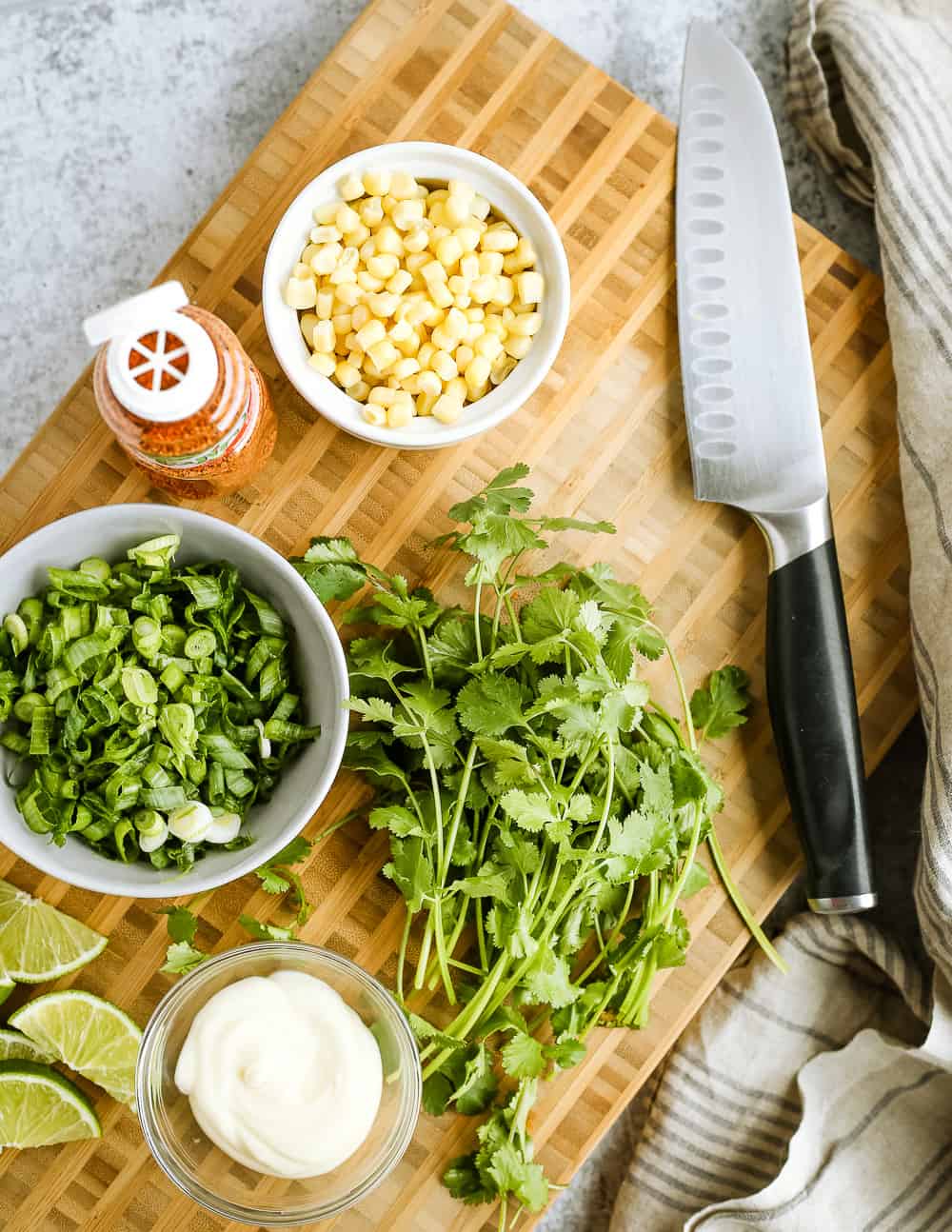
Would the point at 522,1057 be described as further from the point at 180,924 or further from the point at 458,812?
the point at 180,924

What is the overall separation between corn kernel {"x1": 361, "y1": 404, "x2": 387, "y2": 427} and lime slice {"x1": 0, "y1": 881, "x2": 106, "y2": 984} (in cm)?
70

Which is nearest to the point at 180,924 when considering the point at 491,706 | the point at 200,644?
the point at 200,644

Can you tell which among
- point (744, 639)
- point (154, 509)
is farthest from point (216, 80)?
point (744, 639)

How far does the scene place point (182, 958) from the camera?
122cm

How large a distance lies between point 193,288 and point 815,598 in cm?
85

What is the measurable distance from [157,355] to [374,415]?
1.01ft

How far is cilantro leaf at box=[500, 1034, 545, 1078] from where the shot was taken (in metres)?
1.20

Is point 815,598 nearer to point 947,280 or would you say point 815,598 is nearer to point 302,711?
point 947,280

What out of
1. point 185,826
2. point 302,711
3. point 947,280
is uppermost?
point 947,280

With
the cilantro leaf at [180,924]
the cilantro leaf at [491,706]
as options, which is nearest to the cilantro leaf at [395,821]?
the cilantro leaf at [491,706]

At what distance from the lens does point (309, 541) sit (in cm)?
130

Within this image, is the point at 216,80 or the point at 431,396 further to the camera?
the point at 216,80

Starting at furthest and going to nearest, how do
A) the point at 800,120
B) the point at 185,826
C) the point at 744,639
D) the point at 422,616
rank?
the point at 800,120 → the point at 744,639 → the point at 422,616 → the point at 185,826

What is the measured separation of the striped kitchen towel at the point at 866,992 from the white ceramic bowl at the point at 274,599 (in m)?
0.69
